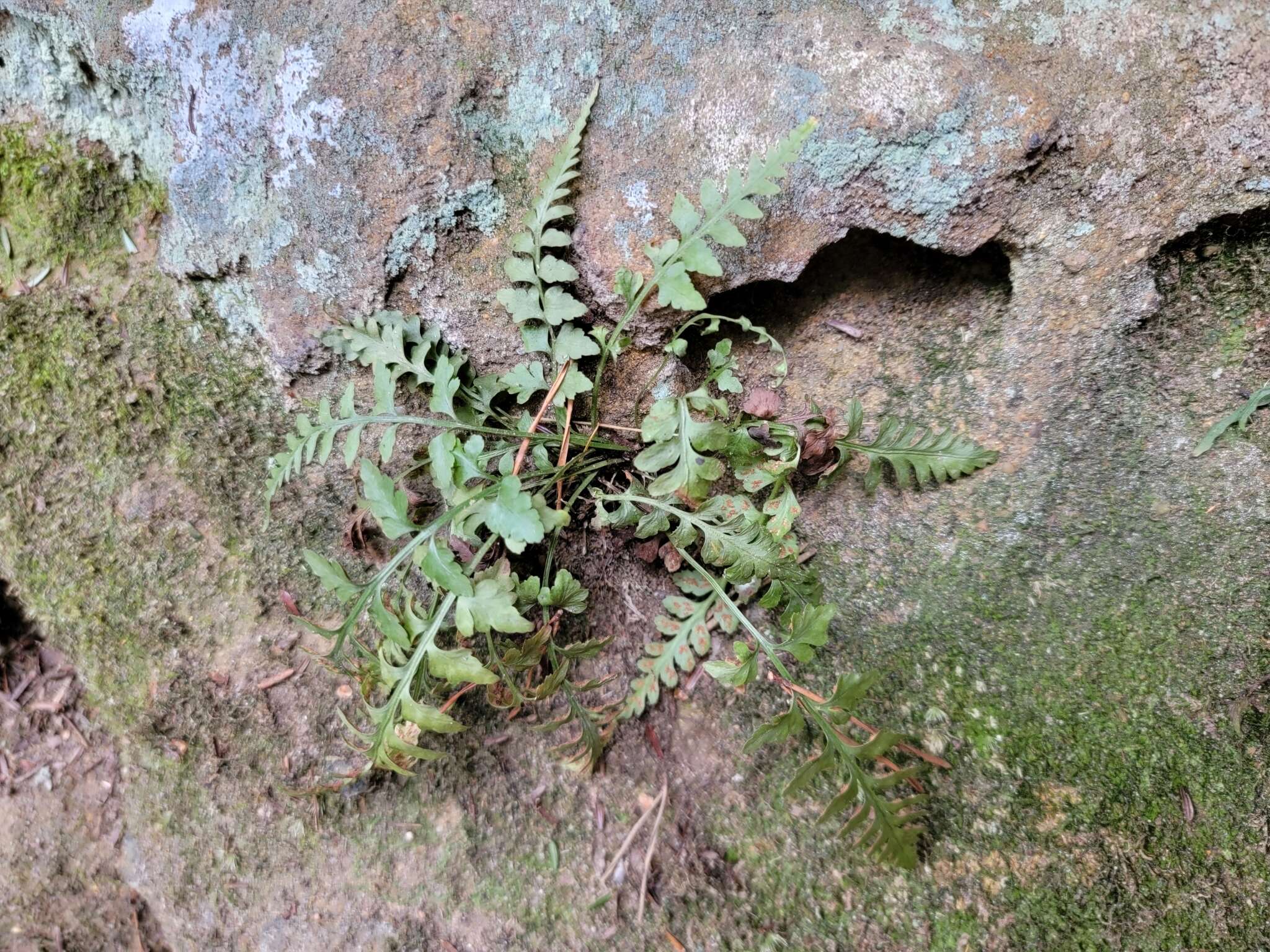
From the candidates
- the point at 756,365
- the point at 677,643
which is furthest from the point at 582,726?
the point at 756,365

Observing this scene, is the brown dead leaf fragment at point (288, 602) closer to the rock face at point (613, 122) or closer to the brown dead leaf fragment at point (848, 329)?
the rock face at point (613, 122)

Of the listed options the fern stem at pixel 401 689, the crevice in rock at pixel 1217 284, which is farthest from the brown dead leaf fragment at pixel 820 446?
the fern stem at pixel 401 689

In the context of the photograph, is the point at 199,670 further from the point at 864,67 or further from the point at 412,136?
the point at 864,67

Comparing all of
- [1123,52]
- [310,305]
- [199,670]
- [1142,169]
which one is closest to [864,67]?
[1123,52]

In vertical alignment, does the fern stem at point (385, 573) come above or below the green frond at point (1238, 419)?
above

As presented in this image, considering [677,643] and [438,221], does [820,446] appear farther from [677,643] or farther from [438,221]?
[438,221]

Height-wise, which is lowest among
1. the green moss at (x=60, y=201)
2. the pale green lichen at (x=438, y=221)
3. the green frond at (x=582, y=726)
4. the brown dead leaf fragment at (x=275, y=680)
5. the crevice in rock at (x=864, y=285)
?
the green frond at (x=582, y=726)

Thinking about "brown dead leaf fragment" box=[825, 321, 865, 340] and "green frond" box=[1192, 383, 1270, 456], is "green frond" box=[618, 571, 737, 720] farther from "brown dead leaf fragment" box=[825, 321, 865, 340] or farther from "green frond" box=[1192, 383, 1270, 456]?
"green frond" box=[1192, 383, 1270, 456]

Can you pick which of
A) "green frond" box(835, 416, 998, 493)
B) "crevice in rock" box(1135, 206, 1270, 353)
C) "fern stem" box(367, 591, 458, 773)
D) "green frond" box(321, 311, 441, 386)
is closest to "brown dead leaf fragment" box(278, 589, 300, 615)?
"fern stem" box(367, 591, 458, 773)
